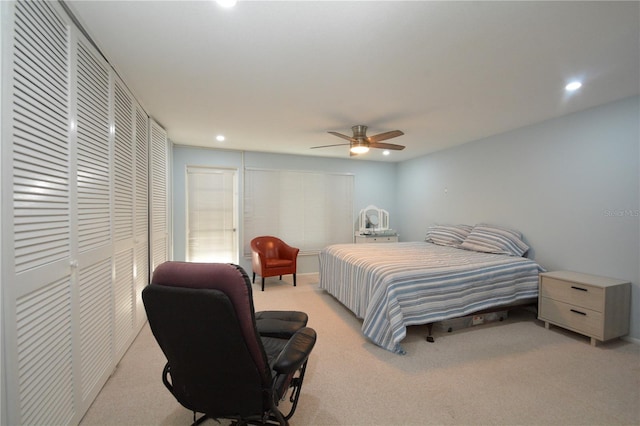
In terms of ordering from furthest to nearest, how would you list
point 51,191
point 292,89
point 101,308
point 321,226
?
1. point 321,226
2. point 292,89
3. point 101,308
4. point 51,191

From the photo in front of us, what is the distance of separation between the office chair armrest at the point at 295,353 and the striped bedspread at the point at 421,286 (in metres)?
1.22

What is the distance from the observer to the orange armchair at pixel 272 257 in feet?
14.4

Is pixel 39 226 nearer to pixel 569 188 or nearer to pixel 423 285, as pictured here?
pixel 423 285

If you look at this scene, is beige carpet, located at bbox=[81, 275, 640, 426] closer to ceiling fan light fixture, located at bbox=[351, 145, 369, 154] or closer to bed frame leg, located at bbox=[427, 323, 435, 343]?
bed frame leg, located at bbox=[427, 323, 435, 343]

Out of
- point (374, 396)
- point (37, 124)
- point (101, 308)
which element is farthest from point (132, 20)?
point (374, 396)

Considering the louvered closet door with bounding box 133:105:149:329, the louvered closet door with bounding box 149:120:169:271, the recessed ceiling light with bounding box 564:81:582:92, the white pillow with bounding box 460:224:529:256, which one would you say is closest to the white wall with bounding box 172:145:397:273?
the louvered closet door with bounding box 149:120:169:271

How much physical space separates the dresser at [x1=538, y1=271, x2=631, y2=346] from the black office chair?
2901mm

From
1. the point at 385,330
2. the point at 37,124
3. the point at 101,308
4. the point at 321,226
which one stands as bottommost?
the point at 385,330

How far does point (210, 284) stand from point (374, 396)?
1.50 m

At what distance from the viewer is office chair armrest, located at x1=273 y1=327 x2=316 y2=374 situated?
1271 mm

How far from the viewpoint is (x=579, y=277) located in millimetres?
2838

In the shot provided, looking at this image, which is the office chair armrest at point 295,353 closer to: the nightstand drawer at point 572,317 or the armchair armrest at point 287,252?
the nightstand drawer at point 572,317

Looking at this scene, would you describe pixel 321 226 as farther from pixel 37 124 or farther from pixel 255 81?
pixel 37 124

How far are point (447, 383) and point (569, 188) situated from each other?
2.71 metres
